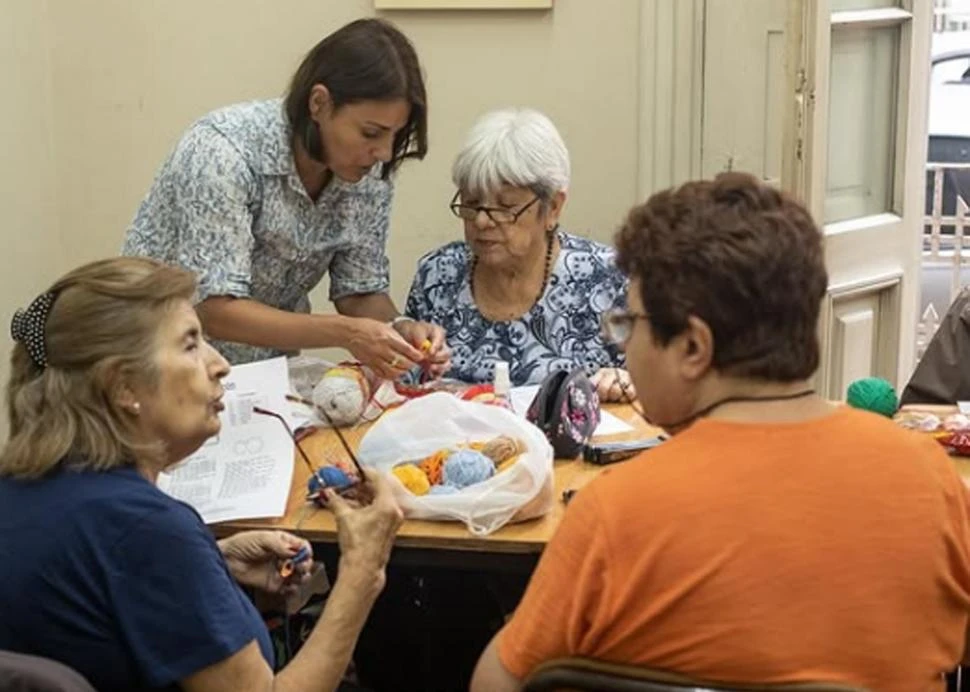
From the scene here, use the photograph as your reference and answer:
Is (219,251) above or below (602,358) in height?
above

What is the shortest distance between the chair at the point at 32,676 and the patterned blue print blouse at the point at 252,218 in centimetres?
129

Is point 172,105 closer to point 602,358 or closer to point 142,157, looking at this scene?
point 142,157

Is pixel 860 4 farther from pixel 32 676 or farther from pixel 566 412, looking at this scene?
pixel 32 676

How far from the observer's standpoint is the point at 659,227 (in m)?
1.45

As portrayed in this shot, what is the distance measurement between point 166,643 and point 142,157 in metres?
2.60

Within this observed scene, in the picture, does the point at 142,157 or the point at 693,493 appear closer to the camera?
the point at 693,493

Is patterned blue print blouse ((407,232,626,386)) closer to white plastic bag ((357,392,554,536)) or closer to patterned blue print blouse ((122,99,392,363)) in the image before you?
patterned blue print blouse ((122,99,392,363))

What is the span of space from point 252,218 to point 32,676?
4.83ft

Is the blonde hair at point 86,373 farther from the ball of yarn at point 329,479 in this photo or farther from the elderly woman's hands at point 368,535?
the ball of yarn at point 329,479

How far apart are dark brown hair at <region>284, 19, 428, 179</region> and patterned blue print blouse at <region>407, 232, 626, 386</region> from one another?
317 mm

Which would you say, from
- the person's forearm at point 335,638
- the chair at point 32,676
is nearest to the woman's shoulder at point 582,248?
the person's forearm at point 335,638

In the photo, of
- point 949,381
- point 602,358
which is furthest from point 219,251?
point 949,381

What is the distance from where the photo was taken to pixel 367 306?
121 inches

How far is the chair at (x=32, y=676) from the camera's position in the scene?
4.67ft
